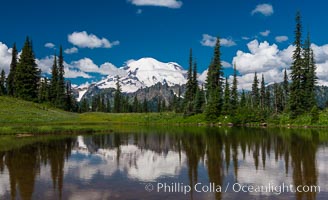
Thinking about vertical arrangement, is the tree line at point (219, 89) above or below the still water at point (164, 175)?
above

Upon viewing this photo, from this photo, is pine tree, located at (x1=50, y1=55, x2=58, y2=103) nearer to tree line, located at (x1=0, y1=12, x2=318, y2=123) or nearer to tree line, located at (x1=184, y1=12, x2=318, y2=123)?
tree line, located at (x1=0, y1=12, x2=318, y2=123)

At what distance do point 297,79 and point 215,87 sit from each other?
23.7 m

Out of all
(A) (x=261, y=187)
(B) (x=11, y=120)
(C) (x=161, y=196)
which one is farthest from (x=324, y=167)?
(B) (x=11, y=120)

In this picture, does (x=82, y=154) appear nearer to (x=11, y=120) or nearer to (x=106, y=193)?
(x=106, y=193)

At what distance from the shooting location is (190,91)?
10519 cm

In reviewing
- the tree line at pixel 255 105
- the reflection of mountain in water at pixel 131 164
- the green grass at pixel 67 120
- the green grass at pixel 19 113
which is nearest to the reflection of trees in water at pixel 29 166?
the reflection of mountain in water at pixel 131 164

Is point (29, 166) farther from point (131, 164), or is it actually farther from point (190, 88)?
point (190, 88)

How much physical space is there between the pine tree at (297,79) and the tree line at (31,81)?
63.0 metres

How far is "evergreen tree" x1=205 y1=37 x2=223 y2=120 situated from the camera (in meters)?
83.1

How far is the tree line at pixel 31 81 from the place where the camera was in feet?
290

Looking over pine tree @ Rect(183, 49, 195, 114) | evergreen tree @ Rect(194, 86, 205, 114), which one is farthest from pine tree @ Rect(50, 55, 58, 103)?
evergreen tree @ Rect(194, 86, 205, 114)

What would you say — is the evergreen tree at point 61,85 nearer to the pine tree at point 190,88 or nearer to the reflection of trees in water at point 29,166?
the pine tree at point 190,88

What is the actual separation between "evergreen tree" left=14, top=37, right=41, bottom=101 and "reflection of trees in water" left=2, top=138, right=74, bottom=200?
65.8 metres

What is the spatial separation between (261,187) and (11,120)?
5189 cm
